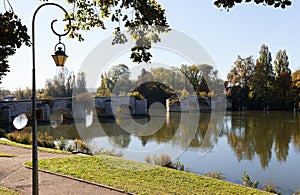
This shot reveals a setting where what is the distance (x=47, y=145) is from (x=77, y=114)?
46.6 feet

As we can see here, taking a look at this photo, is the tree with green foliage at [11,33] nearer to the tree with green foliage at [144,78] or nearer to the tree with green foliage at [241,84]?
the tree with green foliage at [144,78]

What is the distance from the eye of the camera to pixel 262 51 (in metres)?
37.6

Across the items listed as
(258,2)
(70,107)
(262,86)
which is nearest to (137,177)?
(258,2)

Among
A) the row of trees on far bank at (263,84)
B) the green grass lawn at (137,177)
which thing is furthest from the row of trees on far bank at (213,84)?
the green grass lawn at (137,177)

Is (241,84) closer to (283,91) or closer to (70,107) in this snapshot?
(283,91)

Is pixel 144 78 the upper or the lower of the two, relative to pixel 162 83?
upper

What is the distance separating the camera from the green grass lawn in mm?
5609

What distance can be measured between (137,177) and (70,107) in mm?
22053

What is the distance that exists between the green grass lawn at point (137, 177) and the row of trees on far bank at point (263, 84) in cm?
3033

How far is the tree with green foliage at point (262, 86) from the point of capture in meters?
35.2

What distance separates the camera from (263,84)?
35375 millimetres

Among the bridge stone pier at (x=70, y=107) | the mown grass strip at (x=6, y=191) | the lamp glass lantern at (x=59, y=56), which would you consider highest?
the lamp glass lantern at (x=59, y=56)

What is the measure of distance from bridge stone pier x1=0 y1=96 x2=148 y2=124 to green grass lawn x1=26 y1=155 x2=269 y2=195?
16.6 meters

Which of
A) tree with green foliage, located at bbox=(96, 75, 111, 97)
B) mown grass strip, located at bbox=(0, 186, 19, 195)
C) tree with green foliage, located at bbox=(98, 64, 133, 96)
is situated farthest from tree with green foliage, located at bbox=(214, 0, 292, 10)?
tree with green foliage, located at bbox=(96, 75, 111, 97)
